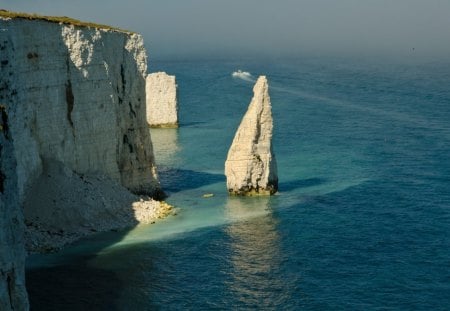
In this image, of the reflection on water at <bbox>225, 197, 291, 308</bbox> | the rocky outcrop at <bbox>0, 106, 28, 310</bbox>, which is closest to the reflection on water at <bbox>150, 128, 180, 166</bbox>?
the reflection on water at <bbox>225, 197, 291, 308</bbox>

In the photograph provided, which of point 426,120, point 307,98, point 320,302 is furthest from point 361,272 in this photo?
point 307,98

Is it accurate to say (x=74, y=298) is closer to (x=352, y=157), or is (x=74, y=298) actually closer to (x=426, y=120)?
(x=352, y=157)

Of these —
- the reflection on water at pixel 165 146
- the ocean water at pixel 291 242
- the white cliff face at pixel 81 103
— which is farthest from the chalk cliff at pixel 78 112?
the reflection on water at pixel 165 146

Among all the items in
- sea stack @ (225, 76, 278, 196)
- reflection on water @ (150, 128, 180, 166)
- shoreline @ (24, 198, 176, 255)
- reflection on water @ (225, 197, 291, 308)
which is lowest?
reflection on water @ (225, 197, 291, 308)

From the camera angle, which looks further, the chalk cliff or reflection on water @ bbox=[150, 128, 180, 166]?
reflection on water @ bbox=[150, 128, 180, 166]

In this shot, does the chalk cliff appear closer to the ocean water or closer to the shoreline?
the shoreline

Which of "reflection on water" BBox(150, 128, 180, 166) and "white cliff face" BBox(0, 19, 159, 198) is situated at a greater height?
"white cliff face" BBox(0, 19, 159, 198)

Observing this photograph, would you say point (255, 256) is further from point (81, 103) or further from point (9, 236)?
point (9, 236)
